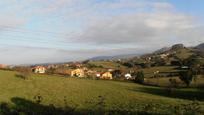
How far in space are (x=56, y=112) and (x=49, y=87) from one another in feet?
156

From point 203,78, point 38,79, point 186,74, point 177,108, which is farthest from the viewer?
point 203,78

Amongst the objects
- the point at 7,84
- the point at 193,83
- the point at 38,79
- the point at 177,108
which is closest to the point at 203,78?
the point at 193,83

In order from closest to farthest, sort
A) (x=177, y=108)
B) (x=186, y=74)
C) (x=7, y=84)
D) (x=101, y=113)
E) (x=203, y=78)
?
(x=101, y=113) < (x=177, y=108) < (x=7, y=84) < (x=186, y=74) < (x=203, y=78)

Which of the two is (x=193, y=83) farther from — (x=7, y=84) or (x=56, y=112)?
(x=56, y=112)

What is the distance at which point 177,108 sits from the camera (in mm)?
10344

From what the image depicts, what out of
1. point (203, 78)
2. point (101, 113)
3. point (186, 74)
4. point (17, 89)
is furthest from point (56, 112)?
point (203, 78)

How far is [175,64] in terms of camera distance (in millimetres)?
149750

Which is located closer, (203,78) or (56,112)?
(56,112)

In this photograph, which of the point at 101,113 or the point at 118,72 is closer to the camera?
the point at 101,113

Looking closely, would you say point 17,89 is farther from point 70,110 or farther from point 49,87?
point 70,110

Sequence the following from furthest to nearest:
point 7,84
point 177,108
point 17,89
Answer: point 7,84 → point 17,89 → point 177,108

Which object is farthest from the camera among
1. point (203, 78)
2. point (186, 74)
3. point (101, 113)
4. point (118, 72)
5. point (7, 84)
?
point (118, 72)

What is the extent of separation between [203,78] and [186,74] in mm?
14752

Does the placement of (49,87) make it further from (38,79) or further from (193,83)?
(193,83)
